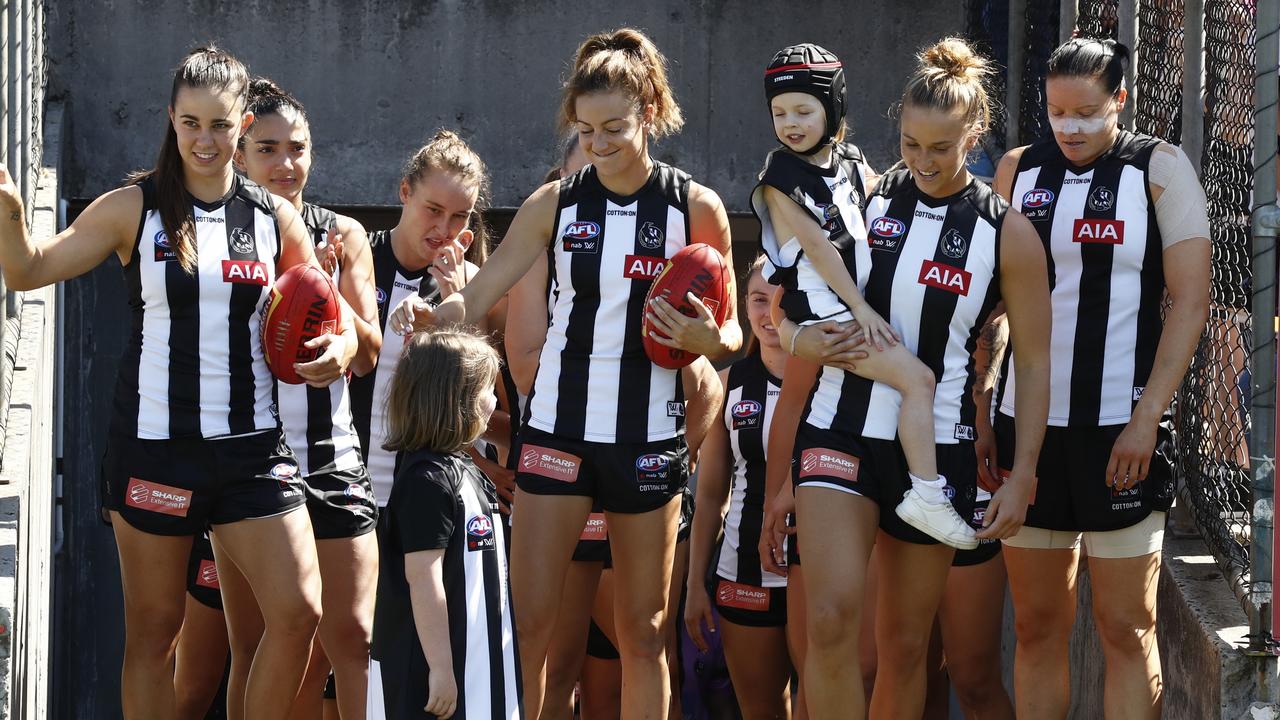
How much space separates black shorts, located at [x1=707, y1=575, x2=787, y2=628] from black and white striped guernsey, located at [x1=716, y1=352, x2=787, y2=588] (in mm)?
25

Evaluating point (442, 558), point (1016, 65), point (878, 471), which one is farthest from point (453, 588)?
point (1016, 65)

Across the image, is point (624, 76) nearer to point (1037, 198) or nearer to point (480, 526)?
point (1037, 198)

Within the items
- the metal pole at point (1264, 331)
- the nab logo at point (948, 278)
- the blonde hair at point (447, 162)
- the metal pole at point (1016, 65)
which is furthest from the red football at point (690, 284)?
the metal pole at point (1016, 65)

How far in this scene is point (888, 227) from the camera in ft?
13.1

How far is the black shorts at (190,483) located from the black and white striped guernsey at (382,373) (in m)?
0.76

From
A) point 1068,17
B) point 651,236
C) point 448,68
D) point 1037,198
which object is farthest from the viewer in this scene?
point 448,68

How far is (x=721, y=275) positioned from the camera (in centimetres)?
415

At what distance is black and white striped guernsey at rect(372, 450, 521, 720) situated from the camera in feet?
11.1

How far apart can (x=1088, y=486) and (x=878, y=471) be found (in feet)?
2.14

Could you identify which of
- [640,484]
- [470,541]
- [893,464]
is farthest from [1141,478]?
[470,541]

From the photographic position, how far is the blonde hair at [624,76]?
420 cm

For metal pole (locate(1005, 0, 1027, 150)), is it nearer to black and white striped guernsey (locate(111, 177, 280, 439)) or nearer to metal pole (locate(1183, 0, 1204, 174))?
metal pole (locate(1183, 0, 1204, 174))

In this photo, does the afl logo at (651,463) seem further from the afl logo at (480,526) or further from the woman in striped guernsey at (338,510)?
the woman in striped guernsey at (338,510)

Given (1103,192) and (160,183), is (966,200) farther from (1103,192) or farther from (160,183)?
(160,183)
